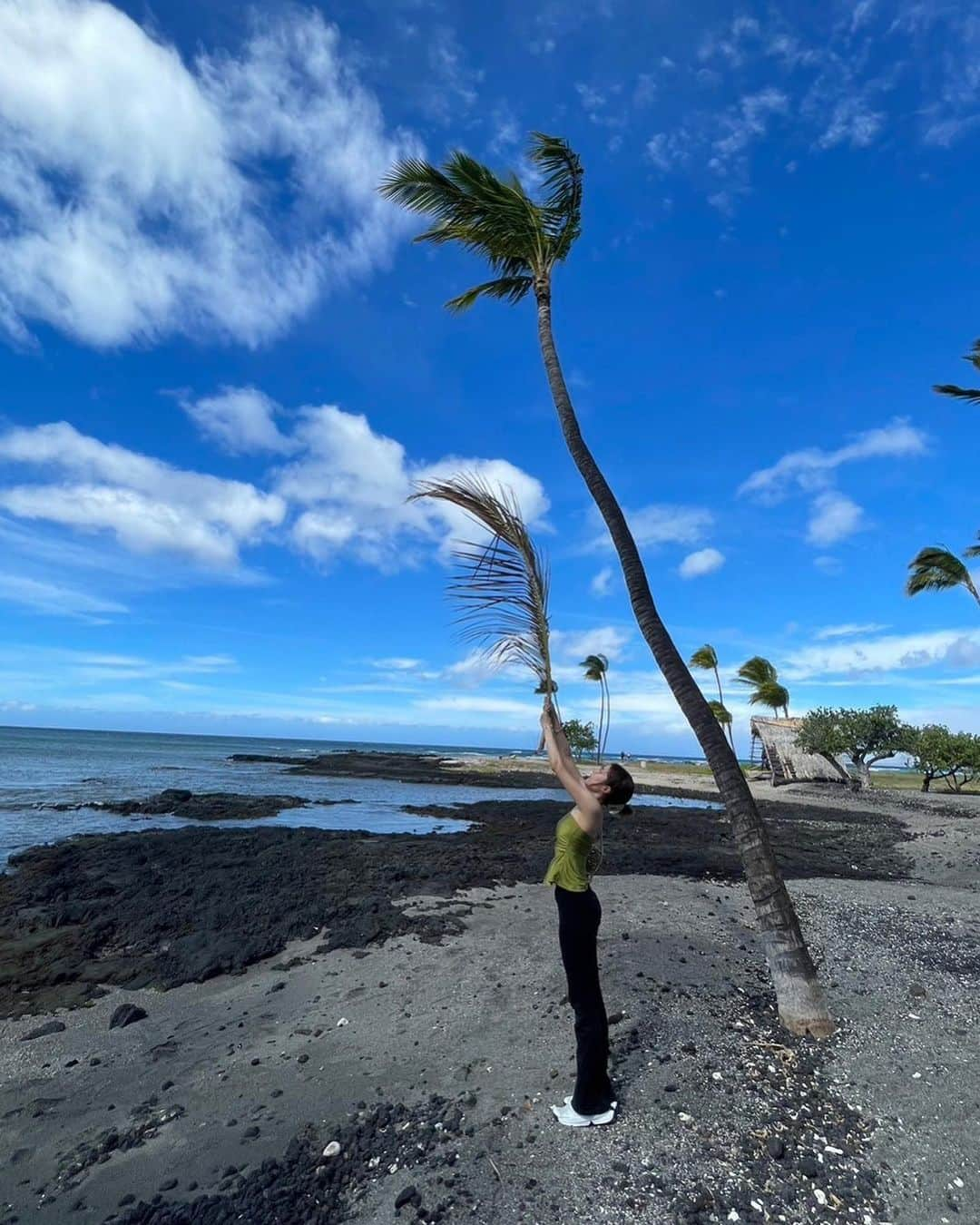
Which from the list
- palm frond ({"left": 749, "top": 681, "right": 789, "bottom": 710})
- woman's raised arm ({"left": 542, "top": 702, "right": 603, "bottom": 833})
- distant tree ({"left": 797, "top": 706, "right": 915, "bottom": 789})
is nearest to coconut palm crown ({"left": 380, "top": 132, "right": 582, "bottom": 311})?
woman's raised arm ({"left": 542, "top": 702, "right": 603, "bottom": 833})

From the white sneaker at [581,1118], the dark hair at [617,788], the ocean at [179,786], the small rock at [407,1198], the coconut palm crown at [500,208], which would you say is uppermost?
the coconut palm crown at [500,208]

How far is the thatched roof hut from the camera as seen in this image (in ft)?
130

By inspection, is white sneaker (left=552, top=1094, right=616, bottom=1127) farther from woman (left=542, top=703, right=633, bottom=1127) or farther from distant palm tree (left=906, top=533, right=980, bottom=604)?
distant palm tree (left=906, top=533, right=980, bottom=604)

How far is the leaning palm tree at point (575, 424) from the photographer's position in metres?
5.56

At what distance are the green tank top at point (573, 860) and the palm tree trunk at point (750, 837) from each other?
5.85 feet

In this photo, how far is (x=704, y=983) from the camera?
21.5 feet

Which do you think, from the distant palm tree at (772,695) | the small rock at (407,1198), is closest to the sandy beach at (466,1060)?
the small rock at (407,1198)

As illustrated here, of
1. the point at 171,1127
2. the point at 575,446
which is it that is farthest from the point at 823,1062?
the point at 575,446

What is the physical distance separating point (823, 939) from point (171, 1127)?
7055 millimetres

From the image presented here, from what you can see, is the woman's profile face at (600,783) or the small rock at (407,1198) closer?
the small rock at (407,1198)

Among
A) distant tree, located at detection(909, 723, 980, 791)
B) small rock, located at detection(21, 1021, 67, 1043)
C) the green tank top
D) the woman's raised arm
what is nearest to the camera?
the woman's raised arm

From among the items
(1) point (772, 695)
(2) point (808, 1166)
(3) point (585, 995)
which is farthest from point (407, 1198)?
(1) point (772, 695)

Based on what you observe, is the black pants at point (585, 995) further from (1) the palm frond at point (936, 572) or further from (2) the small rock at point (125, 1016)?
(1) the palm frond at point (936, 572)

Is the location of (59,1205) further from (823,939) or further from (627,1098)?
(823,939)
